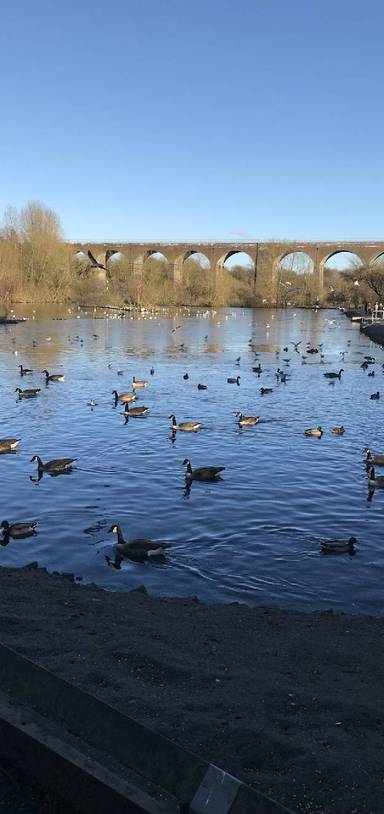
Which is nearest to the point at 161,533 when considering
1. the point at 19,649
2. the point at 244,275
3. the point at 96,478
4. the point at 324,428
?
the point at 96,478

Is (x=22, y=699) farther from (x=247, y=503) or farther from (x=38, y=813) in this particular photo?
(x=247, y=503)

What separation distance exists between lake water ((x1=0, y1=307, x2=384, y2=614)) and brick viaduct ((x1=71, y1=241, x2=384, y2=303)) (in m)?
103

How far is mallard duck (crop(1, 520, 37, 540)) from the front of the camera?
37.7 feet

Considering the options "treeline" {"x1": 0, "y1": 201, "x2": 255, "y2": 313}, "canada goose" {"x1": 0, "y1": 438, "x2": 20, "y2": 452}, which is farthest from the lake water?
"treeline" {"x1": 0, "y1": 201, "x2": 255, "y2": 313}

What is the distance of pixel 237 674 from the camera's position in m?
6.35

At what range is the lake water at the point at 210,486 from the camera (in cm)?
1018

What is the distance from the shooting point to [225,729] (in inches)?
199

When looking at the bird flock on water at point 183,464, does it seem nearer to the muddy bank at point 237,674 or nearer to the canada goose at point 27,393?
the canada goose at point 27,393

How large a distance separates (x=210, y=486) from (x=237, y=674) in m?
8.77

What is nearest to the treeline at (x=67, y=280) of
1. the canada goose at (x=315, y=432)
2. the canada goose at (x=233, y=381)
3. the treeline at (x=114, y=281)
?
the treeline at (x=114, y=281)

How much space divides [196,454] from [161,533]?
19.6 feet

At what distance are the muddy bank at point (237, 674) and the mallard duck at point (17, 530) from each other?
6.84 ft

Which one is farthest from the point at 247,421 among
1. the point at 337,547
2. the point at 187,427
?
the point at 337,547

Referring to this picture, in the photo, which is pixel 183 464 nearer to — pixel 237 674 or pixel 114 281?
pixel 237 674
